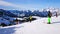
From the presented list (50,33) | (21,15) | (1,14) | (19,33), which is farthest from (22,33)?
(1,14)

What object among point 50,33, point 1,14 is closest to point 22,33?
point 50,33

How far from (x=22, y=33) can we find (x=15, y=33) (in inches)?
11.7

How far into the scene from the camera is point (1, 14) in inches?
961

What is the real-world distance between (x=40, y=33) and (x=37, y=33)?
5.0 inches

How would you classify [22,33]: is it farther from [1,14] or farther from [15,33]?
[1,14]

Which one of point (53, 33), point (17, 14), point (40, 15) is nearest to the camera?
point (53, 33)

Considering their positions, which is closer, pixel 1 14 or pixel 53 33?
pixel 53 33

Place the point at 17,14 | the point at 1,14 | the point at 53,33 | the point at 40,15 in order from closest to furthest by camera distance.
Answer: the point at 53,33 < the point at 40,15 < the point at 17,14 < the point at 1,14

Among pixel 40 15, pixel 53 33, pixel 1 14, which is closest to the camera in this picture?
pixel 53 33

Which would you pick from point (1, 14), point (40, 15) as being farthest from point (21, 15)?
point (1, 14)

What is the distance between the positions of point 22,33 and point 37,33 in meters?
0.64

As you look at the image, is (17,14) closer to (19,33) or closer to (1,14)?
(1,14)

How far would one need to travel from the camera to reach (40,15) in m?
15.6

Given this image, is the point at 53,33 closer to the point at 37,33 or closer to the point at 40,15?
the point at 37,33
